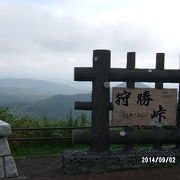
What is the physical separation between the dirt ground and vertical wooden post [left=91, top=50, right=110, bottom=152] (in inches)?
29.7

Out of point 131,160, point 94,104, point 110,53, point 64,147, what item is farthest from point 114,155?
point 64,147

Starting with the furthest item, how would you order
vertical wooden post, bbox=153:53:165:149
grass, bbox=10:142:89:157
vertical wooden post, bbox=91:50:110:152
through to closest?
grass, bbox=10:142:89:157 < vertical wooden post, bbox=153:53:165:149 < vertical wooden post, bbox=91:50:110:152

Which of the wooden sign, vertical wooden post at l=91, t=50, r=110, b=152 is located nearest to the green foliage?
vertical wooden post at l=91, t=50, r=110, b=152

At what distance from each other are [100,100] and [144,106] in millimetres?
1065

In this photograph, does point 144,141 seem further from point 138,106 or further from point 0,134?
point 0,134

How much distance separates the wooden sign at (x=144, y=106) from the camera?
9148 mm

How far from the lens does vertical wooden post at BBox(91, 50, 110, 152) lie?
8.92 m

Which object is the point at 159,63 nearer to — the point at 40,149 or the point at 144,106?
the point at 144,106

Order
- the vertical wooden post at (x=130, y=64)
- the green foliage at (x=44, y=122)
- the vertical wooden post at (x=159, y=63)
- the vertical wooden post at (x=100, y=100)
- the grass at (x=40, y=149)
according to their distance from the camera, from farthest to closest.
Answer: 1. the green foliage at (x=44, y=122)
2. the grass at (x=40, y=149)
3. the vertical wooden post at (x=159, y=63)
4. the vertical wooden post at (x=130, y=64)
5. the vertical wooden post at (x=100, y=100)

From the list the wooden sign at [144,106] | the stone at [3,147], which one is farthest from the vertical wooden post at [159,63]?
the stone at [3,147]

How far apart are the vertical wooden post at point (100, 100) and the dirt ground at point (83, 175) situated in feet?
2.47
